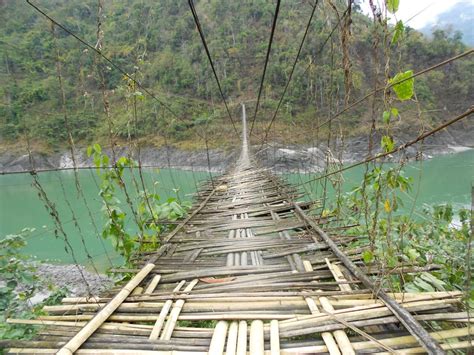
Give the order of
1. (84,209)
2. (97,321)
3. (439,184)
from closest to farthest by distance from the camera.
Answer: (97,321), (84,209), (439,184)

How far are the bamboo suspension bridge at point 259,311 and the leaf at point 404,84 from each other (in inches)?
22.7

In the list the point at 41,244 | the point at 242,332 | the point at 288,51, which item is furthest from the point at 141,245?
the point at 288,51

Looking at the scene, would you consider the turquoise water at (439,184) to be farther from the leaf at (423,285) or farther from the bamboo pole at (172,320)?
the bamboo pole at (172,320)

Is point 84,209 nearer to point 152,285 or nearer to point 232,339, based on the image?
point 152,285

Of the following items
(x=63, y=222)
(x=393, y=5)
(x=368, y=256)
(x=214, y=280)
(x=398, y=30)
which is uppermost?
(x=393, y=5)

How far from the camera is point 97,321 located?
91cm

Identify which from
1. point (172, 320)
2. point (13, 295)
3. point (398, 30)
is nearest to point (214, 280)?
point (172, 320)

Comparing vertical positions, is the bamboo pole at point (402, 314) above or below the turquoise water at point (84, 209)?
above

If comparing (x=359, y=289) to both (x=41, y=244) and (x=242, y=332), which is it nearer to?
(x=242, y=332)

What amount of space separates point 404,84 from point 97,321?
3.91 ft

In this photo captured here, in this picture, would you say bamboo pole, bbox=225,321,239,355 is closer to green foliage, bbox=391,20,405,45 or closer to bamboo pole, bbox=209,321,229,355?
bamboo pole, bbox=209,321,229,355

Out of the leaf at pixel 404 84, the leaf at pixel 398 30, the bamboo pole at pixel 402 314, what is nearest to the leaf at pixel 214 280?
the bamboo pole at pixel 402 314

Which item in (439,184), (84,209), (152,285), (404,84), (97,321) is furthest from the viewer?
(439,184)

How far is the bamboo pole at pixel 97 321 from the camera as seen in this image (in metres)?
0.79
